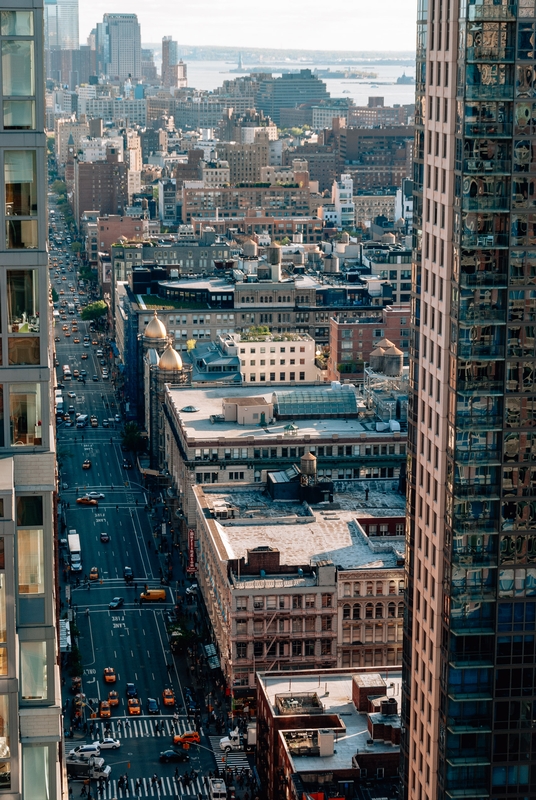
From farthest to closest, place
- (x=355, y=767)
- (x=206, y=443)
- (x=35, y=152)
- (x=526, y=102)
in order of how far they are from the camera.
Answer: (x=206, y=443) < (x=355, y=767) < (x=526, y=102) < (x=35, y=152)

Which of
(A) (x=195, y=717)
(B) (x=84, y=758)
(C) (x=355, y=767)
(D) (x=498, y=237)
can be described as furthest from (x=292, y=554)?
(D) (x=498, y=237)

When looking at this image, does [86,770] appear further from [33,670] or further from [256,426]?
[33,670]

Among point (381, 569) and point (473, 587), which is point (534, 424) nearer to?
point (473, 587)

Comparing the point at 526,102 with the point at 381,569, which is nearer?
the point at 526,102

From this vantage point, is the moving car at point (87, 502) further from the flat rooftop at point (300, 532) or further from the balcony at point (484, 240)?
the balcony at point (484, 240)

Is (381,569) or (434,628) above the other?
(434,628)

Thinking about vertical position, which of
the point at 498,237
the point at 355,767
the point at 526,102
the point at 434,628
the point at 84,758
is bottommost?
the point at 84,758

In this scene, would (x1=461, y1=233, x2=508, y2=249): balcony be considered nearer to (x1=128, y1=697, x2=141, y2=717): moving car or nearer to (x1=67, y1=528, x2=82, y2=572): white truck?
(x1=128, y1=697, x2=141, y2=717): moving car

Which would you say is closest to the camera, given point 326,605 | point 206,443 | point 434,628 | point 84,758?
point 434,628
